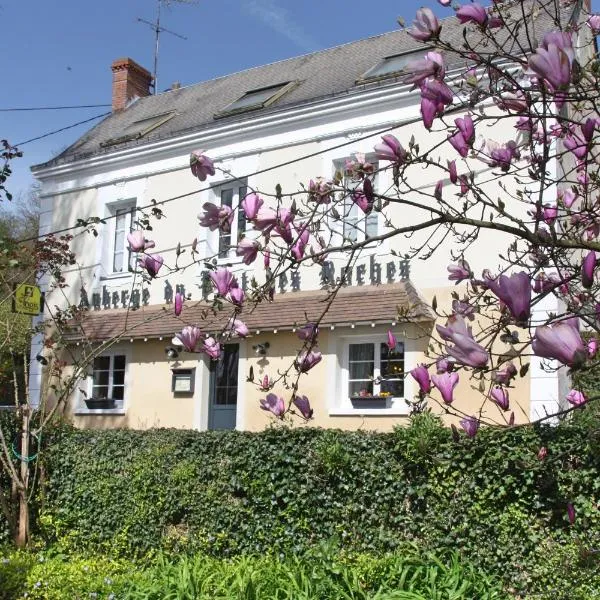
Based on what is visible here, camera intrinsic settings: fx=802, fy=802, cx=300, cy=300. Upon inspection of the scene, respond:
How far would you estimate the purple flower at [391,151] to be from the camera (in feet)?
11.8

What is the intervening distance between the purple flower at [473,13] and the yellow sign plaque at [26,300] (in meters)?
8.53

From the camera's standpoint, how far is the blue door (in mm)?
14250

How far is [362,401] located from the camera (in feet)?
41.1

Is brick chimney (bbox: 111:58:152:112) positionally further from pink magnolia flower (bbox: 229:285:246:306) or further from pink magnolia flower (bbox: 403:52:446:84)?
pink magnolia flower (bbox: 403:52:446:84)

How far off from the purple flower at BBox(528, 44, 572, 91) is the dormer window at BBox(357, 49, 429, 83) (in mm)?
10965

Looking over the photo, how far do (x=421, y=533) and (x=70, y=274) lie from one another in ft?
36.0

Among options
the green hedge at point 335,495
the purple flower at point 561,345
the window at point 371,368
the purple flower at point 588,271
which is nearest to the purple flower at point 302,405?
the purple flower at point 588,271

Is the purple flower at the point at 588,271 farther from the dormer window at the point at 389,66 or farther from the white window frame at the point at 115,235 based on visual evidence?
the white window frame at the point at 115,235

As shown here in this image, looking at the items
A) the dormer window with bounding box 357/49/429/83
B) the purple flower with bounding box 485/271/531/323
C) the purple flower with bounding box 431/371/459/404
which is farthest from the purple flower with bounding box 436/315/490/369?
the dormer window with bounding box 357/49/429/83

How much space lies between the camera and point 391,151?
3590 mm

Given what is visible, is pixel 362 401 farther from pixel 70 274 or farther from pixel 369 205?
pixel 369 205

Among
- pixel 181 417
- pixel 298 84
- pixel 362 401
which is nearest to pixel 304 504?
pixel 362 401

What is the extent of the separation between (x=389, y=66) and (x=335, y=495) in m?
8.55

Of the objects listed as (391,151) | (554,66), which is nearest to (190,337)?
(391,151)
